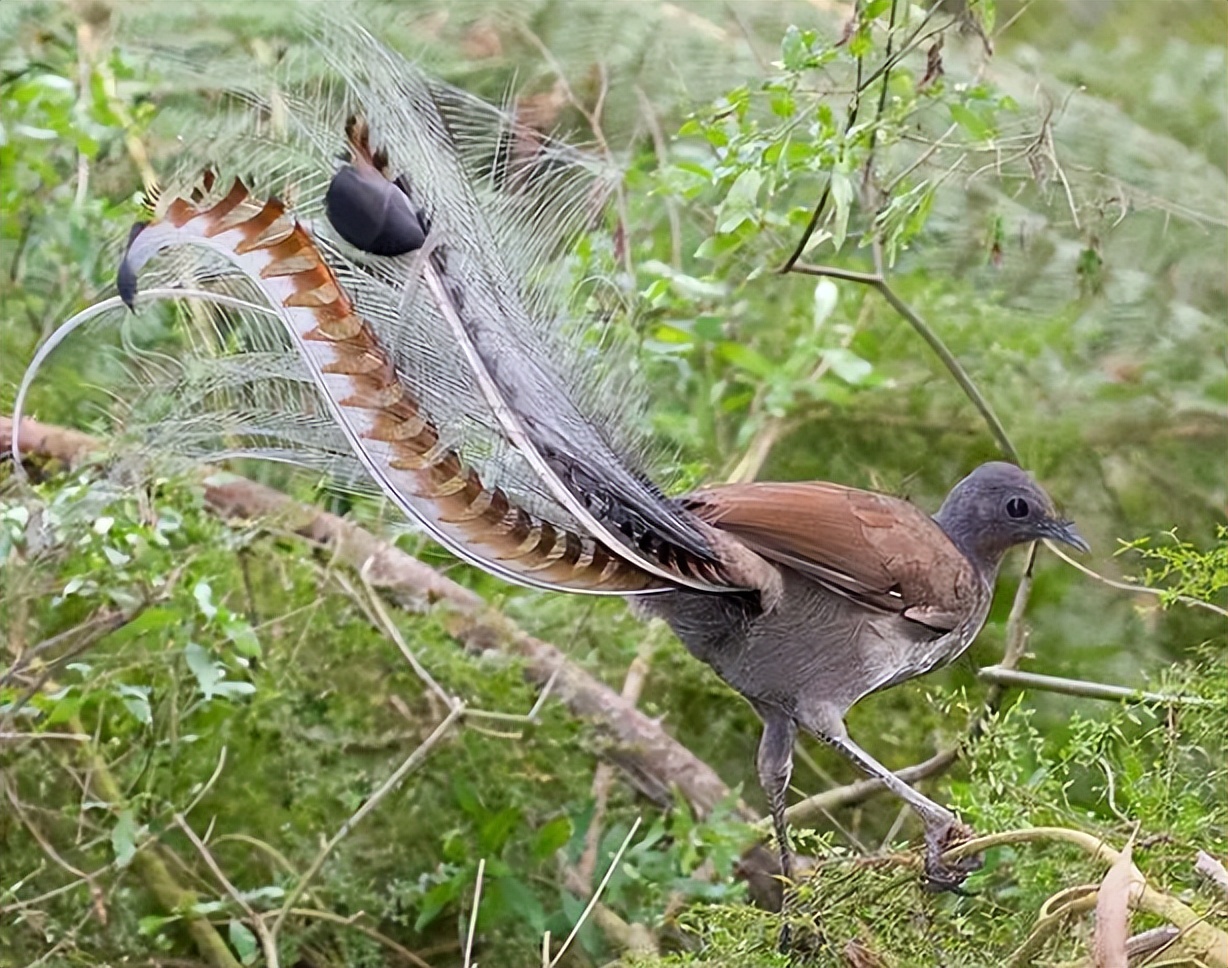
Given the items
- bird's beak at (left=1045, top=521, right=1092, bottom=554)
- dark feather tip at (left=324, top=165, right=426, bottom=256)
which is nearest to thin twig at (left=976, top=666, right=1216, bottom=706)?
bird's beak at (left=1045, top=521, right=1092, bottom=554)

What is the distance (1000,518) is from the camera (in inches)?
32.9

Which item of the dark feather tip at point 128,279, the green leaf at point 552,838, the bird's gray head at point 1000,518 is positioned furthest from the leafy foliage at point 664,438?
the dark feather tip at point 128,279

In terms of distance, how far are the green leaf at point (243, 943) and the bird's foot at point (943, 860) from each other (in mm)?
618

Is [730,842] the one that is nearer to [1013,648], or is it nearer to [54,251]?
[1013,648]

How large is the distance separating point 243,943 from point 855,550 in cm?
66

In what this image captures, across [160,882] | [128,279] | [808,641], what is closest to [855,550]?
[808,641]

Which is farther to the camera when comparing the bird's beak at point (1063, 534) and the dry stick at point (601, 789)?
the dry stick at point (601, 789)

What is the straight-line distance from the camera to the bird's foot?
0.79 metres

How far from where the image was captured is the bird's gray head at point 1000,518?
83 centimetres

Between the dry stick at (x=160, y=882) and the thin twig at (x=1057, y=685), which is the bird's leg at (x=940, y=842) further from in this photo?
the dry stick at (x=160, y=882)

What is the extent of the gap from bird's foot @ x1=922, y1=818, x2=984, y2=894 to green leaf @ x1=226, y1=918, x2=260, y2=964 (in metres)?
0.62

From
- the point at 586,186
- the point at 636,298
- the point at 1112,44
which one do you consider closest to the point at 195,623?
the point at 636,298

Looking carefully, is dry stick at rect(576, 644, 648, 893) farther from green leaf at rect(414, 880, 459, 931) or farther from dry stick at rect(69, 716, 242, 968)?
dry stick at rect(69, 716, 242, 968)

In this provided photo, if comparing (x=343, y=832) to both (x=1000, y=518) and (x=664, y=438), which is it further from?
(x=1000, y=518)
